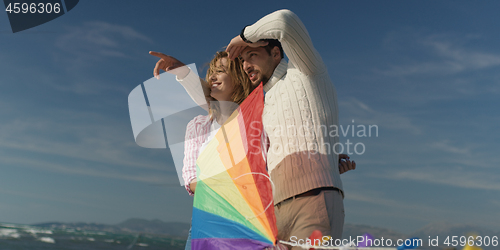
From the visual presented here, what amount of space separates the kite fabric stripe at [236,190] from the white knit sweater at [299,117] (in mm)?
85

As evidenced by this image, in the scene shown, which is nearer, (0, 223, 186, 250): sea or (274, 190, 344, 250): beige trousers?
(274, 190, 344, 250): beige trousers

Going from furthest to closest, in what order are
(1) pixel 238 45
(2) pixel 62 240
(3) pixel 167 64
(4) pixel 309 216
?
1. (2) pixel 62 240
2. (3) pixel 167 64
3. (1) pixel 238 45
4. (4) pixel 309 216

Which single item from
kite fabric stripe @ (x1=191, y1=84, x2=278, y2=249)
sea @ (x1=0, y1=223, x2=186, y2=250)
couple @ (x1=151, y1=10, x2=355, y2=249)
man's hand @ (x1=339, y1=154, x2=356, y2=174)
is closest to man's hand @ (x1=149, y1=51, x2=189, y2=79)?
couple @ (x1=151, y1=10, x2=355, y2=249)

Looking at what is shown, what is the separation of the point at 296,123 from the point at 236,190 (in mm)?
448

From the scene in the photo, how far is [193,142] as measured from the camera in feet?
7.34

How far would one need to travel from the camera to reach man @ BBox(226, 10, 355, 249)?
1448 millimetres

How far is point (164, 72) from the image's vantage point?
240cm

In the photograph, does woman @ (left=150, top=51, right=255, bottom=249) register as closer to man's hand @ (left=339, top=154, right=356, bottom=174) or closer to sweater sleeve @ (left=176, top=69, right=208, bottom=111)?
sweater sleeve @ (left=176, top=69, right=208, bottom=111)

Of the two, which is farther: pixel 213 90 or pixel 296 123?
pixel 213 90

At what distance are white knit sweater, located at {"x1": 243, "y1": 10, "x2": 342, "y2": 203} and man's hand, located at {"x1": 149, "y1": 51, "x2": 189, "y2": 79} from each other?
820 mm

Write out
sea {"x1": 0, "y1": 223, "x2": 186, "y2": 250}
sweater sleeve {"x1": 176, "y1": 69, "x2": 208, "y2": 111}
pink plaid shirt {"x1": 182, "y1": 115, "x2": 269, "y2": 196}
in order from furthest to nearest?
sea {"x1": 0, "y1": 223, "x2": 186, "y2": 250} → sweater sleeve {"x1": 176, "y1": 69, "x2": 208, "y2": 111} → pink plaid shirt {"x1": 182, "y1": 115, "x2": 269, "y2": 196}

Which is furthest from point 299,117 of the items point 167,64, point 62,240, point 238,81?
point 62,240

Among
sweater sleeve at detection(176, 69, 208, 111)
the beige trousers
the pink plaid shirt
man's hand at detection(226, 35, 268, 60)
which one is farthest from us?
sweater sleeve at detection(176, 69, 208, 111)

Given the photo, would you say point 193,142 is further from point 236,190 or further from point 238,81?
point 236,190
